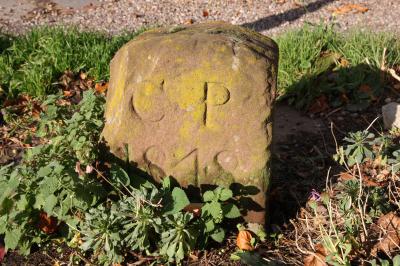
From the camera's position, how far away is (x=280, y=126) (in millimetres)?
4320

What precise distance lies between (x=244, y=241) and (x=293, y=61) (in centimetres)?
228

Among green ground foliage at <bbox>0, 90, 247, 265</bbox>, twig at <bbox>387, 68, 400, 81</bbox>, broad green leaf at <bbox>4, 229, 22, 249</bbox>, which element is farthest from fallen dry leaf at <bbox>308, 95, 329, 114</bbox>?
broad green leaf at <bbox>4, 229, 22, 249</bbox>

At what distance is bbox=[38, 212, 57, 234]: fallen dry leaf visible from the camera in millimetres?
3049

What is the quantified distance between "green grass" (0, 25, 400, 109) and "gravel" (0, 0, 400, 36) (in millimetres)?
1256

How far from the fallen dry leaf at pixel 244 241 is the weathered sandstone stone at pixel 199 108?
10 centimetres

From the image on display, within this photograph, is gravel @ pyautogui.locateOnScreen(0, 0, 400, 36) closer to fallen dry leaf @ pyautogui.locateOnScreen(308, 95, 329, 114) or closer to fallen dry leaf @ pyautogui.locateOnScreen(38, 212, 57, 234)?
fallen dry leaf @ pyautogui.locateOnScreen(308, 95, 329, 114)

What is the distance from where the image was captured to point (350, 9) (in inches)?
271

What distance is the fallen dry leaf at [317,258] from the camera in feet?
8.68

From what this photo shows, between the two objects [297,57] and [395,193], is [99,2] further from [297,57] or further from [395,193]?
[395,193]

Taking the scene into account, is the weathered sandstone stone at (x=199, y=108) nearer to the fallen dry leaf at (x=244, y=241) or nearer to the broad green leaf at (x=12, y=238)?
the fallen dry leaf at (x=244, y=241)

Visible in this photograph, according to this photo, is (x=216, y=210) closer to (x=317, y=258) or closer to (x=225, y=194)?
(x=225, y=194)

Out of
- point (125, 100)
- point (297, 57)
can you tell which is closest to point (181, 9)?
point (297, 57)

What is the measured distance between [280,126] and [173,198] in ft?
5.66

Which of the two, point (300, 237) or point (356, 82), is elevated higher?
point (356, 82)
